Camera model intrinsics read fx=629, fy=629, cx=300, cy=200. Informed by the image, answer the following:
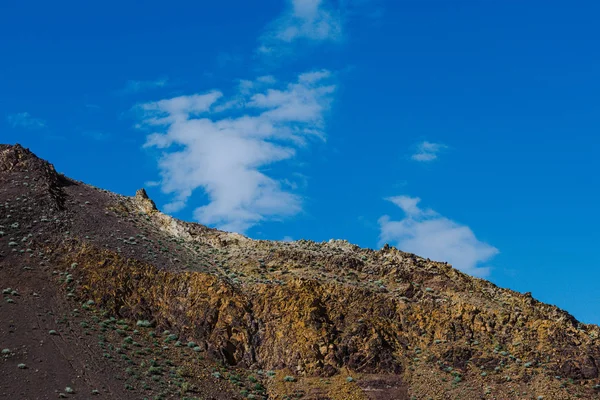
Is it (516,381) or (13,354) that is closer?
(13,354)

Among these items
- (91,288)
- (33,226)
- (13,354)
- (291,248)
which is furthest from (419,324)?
(33,226)

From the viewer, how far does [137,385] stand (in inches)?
1394

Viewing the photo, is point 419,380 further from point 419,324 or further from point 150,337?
point 150,337

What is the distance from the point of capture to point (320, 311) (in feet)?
141

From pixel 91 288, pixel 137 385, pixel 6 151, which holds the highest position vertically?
pixel 6 151

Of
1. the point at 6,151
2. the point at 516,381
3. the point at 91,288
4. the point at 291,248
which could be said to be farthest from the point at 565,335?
the point at 6,151

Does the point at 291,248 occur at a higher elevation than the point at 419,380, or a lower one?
higher

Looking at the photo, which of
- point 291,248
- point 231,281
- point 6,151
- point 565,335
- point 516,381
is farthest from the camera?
point 6,151

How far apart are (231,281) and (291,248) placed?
25.1 ft

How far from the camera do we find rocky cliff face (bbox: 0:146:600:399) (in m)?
38.4

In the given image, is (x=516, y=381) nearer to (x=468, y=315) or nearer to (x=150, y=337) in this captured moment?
(x=468, y=315)

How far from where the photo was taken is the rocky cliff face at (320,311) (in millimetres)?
38438

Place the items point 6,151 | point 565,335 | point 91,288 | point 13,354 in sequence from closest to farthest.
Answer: point 13,354
point 565,335
point 91,288
point 6,151

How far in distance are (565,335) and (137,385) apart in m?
26.6
